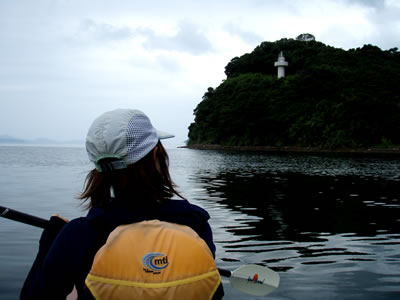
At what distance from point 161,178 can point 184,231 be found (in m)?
0.34

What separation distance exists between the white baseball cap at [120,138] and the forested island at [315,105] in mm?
69211

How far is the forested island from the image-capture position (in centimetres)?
6888

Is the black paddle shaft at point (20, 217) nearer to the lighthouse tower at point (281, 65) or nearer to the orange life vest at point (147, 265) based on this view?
the orange life vest at point (147, 265)

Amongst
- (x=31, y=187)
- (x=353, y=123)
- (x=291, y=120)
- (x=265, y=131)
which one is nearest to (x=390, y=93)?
(x=353, y=123)

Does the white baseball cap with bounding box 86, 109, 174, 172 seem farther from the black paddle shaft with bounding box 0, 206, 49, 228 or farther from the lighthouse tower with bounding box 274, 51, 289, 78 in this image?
the lighthouse tower with bounding box 274, 51, 289, 78

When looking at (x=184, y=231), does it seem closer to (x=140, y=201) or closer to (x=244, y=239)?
(x=140, y=201)

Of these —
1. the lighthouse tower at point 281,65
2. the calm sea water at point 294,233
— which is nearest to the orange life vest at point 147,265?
the calm sea water at point 294,233

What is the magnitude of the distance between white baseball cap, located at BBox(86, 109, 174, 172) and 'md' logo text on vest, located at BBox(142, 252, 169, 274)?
0.48 m

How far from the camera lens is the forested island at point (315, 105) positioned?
68.9 meters

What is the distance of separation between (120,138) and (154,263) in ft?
2.12

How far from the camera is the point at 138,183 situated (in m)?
2.14

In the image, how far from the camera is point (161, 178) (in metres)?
2.22

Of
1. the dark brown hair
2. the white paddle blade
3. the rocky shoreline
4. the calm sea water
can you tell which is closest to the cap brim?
the dark brown hair

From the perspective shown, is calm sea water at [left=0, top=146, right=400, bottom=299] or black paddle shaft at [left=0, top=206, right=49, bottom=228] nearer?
black paddle shaft at [left=0, top=206, right=49, bottom=228]
